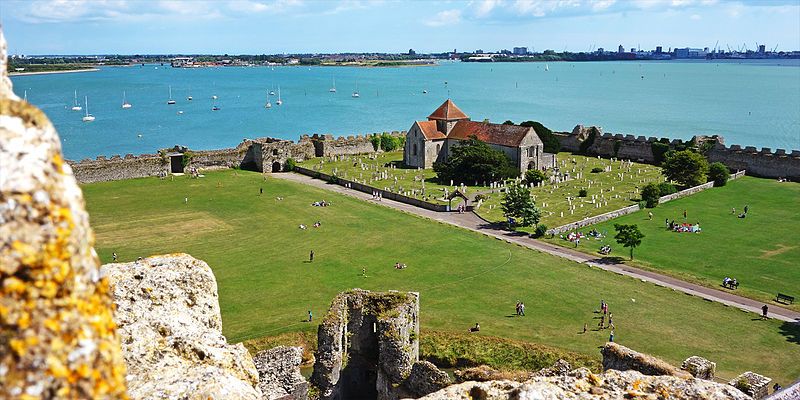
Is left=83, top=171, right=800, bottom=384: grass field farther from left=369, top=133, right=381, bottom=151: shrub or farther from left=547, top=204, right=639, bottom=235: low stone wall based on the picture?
left=369, top=133, right=381, bottom=151: shrub

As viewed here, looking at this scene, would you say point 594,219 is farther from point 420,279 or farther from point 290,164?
point 290,164

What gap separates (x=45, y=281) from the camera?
329cm

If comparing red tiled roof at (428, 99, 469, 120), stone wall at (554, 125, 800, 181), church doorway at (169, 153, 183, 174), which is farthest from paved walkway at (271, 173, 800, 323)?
stone wall at (554, 125, 800, 181)

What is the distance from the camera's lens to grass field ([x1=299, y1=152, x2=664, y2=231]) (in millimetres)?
46719

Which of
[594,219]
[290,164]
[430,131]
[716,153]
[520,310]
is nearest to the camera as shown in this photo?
[520,310]

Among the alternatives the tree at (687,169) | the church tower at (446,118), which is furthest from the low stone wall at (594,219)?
the church tower at (446,118)

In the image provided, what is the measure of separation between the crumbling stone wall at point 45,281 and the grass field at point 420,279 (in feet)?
74.2

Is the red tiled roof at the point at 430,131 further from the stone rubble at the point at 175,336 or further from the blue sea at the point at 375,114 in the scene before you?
the stone rubble at the point at 175,336

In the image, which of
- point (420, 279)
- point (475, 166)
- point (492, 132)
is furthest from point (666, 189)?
point (420, 279)

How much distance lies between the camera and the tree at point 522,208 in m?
41.9

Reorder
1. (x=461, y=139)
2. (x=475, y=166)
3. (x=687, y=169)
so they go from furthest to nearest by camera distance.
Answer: (x=461, y=139) < (x=475, y=166) < (x=687, y=169)

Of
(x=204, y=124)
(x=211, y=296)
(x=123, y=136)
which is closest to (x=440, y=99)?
(x=204, y=124)

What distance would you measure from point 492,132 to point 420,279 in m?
34.7

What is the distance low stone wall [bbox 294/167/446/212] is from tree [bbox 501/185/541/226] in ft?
16.4
